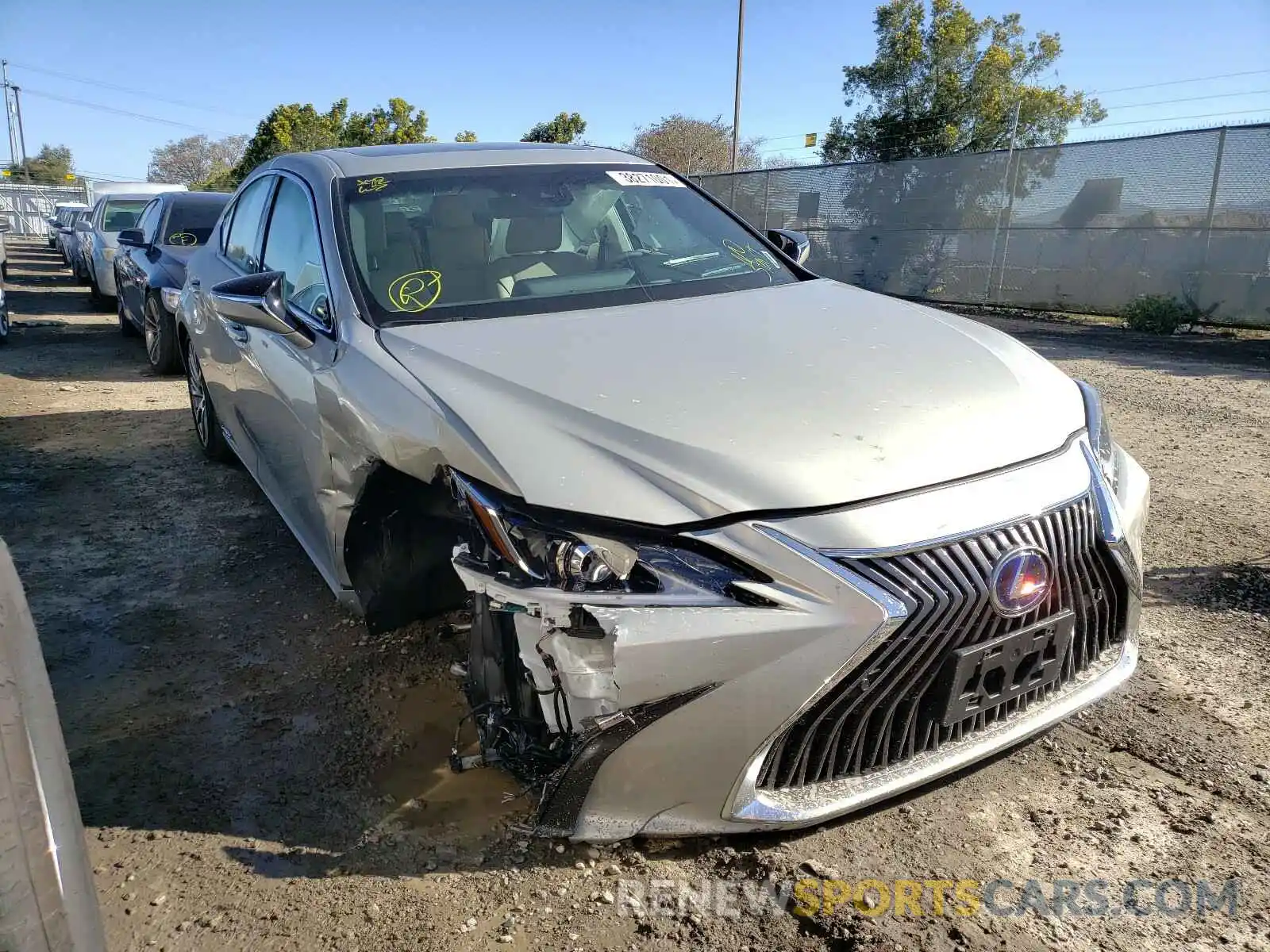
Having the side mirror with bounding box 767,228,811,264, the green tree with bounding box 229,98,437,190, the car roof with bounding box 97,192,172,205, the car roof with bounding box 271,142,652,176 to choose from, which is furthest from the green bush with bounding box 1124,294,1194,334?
the green tree with bounding box 229,98,437,190

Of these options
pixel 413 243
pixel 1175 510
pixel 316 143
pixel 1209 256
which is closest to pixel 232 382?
pixel 413 243

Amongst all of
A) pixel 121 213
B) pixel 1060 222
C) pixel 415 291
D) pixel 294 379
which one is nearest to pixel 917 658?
pixel 415 291

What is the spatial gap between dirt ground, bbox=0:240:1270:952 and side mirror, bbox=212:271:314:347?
1.16m

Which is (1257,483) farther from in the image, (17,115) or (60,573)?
(17,115)

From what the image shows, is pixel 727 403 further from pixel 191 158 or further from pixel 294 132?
pixel 191 158

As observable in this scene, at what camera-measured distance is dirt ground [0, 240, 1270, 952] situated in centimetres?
199

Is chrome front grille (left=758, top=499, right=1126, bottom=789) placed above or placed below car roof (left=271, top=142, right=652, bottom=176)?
below

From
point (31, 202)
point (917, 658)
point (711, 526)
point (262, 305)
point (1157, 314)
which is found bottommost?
point (1157, 314)

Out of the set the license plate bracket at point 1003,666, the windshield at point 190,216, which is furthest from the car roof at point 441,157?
the windshield at point 190,216

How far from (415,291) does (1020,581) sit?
1.94 metres

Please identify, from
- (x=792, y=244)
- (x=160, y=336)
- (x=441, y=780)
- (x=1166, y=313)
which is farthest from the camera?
(x=1166, y=313)

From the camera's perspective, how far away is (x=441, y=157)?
3510mm

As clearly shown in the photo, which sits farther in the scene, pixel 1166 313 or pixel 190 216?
pixel 1166 313

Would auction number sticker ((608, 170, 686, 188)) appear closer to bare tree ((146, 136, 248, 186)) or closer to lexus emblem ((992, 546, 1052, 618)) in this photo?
lexus emblem ((992, 546, 1052, 618))
